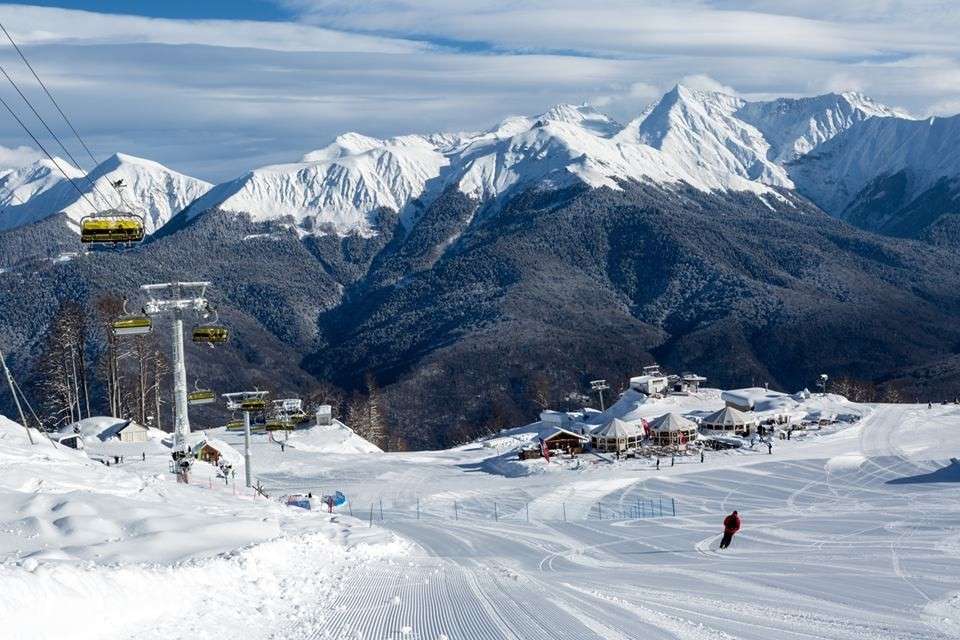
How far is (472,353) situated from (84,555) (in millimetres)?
140533

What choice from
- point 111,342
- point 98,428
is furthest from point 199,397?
point 98,428

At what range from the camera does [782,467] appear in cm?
4881

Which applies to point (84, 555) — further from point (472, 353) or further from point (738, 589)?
point (472, 353)

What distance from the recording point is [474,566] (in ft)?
67.7

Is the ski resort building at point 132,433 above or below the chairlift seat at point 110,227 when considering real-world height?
below

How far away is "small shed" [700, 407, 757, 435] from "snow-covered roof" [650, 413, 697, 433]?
3.42 m

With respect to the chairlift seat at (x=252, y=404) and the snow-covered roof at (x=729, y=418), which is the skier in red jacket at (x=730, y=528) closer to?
the chairlift seat at (x=252, y=404)

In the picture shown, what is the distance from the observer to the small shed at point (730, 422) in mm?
65562

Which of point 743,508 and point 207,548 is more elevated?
point 207,548

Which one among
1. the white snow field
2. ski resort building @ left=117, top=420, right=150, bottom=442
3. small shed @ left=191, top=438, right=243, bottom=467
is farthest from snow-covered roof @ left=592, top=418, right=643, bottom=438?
ski resort building @ left=117, top=420, right=150, bottom=442

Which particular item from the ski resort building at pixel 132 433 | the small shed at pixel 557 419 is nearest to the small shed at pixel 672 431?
the small shed at pixel 557 419

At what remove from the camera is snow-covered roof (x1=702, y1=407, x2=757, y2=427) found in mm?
65688

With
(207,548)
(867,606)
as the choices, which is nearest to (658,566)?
(867,606)

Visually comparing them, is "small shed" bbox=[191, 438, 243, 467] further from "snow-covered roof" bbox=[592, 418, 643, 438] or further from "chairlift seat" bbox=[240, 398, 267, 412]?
"snow-covered roof" bbox=[592, 418, 643, 438]
